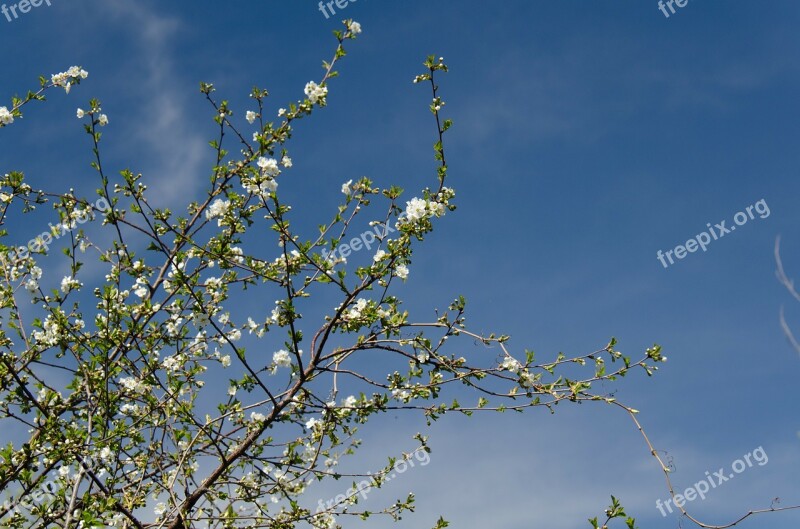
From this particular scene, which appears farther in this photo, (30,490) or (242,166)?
(242,166)

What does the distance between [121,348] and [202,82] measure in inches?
82.9

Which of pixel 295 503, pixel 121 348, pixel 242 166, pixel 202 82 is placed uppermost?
pixel 202 82

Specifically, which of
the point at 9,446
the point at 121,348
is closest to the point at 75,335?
the point at 121,348

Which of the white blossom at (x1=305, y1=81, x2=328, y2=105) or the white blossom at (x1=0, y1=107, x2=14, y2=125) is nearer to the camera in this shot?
the white blossom at (x1=305, y1=81, x2=328, y2=105)

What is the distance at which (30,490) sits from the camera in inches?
181

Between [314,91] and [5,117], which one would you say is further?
[5,117]

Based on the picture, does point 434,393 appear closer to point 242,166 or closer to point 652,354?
point 652,354

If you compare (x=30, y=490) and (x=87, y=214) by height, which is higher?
(x=87, y=214)

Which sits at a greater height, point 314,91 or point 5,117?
point 5,117

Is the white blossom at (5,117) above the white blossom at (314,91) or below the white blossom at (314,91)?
above

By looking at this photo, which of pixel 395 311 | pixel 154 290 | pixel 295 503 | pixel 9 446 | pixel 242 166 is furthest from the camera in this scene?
pixel 154 290

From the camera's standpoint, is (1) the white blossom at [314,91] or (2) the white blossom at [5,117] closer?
(1) the white blossom at [314,91]

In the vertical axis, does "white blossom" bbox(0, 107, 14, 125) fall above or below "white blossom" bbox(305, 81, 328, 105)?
above

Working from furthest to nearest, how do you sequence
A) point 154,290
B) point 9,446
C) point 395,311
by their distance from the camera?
point 154,290
point 395,311
point 9,446
